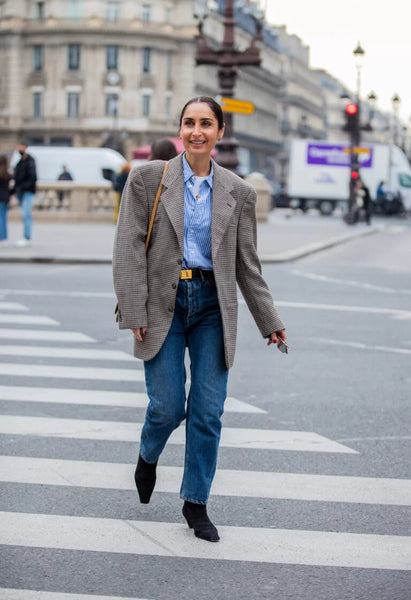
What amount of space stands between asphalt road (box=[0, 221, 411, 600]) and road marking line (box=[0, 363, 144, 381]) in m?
0.02

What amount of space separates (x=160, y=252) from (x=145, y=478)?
3.33 ft

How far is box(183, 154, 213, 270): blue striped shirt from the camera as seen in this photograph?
15.2ft

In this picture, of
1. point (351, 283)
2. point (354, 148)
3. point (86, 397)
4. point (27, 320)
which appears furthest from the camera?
point (354, 148)

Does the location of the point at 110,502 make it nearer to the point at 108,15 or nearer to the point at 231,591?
the point at 231,591

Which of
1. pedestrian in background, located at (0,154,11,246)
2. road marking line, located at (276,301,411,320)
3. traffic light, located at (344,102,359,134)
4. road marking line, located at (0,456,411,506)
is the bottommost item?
road marking line, located at (276,301,411,320)

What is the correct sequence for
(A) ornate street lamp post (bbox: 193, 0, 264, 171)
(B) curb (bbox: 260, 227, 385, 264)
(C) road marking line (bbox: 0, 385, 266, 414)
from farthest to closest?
(A) ornate street lamp post (bbox: 193, 0, 264, 171) < (B) curb (bbox: 260, 227, 385, 264) < (C) road marking line (bbox: 0, 385, 266, 414)

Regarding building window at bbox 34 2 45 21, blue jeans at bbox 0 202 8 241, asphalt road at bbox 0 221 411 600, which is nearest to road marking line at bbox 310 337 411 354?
asphalt road at bbox 0 221 411 600

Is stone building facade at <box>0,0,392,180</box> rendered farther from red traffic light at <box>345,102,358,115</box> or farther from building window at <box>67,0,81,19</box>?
red traffic light at <box>345,102,358,115</box>

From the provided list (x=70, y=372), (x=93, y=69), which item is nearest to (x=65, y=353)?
(x=70, y=372)

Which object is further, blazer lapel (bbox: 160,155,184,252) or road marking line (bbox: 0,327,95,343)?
road marking line (bbox: 0,327,95,343)

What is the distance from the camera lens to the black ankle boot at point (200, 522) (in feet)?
15.3

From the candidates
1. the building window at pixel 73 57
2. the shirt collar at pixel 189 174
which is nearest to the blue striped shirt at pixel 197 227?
the shirt collar at pixel 189 174

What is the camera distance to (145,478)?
5000 millimetres

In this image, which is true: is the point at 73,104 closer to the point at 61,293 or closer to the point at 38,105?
the point at 38,105
